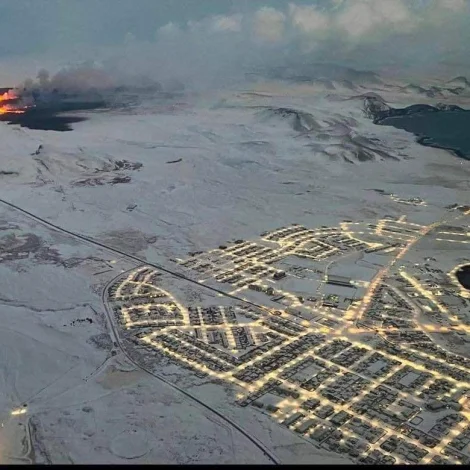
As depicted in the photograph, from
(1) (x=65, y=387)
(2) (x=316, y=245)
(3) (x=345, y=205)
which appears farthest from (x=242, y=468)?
(3) (x=345, y=205)

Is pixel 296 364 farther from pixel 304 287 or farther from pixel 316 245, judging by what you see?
pixel 316 245

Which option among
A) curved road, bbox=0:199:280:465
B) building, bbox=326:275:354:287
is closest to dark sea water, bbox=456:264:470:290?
building, bbox=326:275:354:287

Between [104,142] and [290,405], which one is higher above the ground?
[104,142]

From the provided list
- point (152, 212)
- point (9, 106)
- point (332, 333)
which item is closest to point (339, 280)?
point (332, 333)

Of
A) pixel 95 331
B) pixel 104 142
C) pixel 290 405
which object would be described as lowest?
pixel 290 405

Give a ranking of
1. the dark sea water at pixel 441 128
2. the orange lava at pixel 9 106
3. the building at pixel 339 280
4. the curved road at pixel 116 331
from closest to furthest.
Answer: the curved road at pixel 116 331 → the building at pixel 339 280 → the dark sea water at pixel 441 128 → the orange lava at pixel 9 106

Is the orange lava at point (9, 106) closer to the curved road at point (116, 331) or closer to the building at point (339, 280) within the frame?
the curved road at point (116, 331)

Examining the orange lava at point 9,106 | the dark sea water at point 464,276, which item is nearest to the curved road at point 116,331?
the dark sea water at point 464,276
